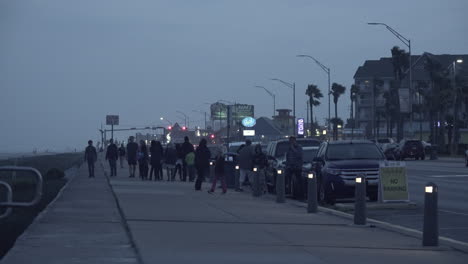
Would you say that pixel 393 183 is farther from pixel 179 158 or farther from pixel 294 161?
pixel 179 158

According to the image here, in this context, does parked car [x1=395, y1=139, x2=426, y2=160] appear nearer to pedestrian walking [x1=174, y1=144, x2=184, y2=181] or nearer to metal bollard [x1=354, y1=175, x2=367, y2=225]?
pedestrian walking [x1=174, y1=144, x2=184, y2=181]

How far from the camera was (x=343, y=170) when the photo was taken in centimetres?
2269

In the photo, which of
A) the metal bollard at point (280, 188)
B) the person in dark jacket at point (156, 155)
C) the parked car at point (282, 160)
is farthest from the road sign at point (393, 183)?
the person in dark jacket at point (156, 155)

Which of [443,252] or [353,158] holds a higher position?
[353,158]

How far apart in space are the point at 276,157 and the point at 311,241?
15993 mm

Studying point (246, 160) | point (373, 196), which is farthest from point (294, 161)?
point (246, 160)

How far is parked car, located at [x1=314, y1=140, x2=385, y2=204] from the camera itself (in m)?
22.6

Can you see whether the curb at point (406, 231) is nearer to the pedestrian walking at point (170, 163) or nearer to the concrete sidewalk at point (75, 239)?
the concrete sidewalk at point (75, 239)

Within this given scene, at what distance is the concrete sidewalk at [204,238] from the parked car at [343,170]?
91.9 inches

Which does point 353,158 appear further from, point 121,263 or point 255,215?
point 121,263

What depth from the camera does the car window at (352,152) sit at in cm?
2388

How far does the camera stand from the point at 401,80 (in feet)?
314

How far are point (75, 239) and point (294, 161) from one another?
12736mm

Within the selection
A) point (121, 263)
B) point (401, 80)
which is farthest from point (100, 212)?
point (401, 80)
